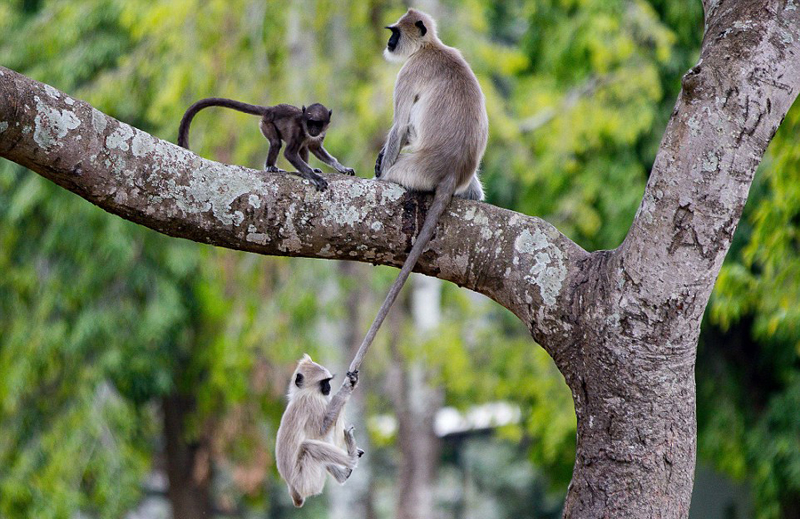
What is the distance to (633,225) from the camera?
10.7ft

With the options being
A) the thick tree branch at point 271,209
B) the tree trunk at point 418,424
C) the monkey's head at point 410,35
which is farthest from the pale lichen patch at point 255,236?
the tree trunk at point 418,424

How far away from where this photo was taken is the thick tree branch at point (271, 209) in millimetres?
3217

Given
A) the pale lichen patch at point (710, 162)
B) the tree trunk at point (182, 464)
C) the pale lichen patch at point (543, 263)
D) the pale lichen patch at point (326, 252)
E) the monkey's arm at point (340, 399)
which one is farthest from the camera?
the tree trunk at point (182, 464)

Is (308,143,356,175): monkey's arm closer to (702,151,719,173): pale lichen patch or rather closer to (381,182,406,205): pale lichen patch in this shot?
Answer: (381,182,406,205): pale lichen patch

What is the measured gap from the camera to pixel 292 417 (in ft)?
13.8

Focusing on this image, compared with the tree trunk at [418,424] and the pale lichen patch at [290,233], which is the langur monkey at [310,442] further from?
the tree trunk at [418,424]

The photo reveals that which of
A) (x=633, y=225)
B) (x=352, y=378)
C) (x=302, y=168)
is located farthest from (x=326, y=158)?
(x=633, y=225)

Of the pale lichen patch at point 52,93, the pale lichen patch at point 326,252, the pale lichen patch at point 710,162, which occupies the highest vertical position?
the pale lichen patch at point 710,162

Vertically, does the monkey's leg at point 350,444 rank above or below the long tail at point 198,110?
below

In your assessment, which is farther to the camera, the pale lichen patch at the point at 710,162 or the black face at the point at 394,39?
the black face at the point at 394,39

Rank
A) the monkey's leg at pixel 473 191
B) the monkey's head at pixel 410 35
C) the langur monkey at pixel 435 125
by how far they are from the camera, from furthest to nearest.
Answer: the monkey's head at pixel 410 35 → the monkey's leg at pixel 473 191 → the langur monkey at pixel 435 125

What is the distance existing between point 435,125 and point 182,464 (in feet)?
34.3

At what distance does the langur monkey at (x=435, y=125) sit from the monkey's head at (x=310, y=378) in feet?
2.62

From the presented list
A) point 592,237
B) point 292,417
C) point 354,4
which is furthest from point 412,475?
point 292,417
